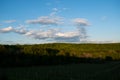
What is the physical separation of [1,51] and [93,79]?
23.9m

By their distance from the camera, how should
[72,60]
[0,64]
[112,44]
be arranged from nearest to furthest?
[0,64], [72,60], [112,44]

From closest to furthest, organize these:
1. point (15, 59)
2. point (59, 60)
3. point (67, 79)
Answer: point (67, 79) < point (15, 59) < point (59, 60)

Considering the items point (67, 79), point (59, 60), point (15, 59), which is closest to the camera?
point (67, 79)

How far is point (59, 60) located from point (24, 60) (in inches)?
462

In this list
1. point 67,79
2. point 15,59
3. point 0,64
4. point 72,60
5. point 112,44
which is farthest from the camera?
point 112,44

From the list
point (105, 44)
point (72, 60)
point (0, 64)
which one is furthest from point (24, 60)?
point (105, 44)

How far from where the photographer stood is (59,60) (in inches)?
2085

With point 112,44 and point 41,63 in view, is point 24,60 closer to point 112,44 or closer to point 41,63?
point 41,63

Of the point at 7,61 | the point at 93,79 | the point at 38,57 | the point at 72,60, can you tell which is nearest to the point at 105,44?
the point at 72,60

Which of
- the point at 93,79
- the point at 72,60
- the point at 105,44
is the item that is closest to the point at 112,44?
the point at 105,44

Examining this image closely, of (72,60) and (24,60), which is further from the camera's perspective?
(72,60)

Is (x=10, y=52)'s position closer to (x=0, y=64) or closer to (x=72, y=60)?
(x=0, y=64)

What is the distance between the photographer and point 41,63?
45.3 m

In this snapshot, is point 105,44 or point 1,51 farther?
point 105,44
